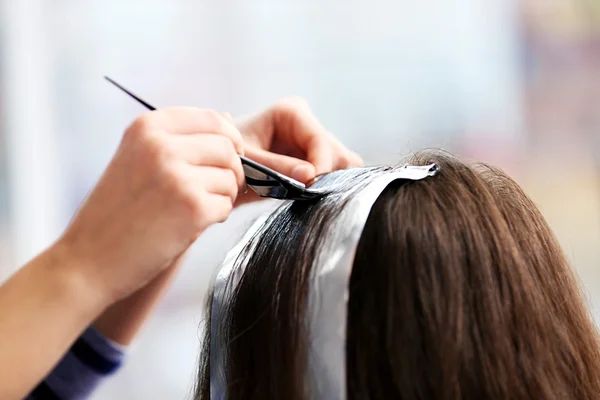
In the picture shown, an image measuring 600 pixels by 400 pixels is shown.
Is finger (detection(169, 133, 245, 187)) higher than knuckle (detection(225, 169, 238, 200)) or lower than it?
higher

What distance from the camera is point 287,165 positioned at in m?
0.56

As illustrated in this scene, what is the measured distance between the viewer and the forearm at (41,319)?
434 millimetres

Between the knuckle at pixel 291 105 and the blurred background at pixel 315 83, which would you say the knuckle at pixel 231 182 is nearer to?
the knuckle at pixel 291 105

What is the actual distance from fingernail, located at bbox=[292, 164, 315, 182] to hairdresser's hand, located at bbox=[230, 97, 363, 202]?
1 centimetres

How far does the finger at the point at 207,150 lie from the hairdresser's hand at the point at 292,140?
102 millimetres

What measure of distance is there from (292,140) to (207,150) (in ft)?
0.64

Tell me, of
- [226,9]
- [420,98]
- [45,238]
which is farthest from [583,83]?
[45,238]

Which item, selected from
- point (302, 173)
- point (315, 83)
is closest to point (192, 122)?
point (302, 173)

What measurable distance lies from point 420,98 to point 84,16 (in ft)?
1.84

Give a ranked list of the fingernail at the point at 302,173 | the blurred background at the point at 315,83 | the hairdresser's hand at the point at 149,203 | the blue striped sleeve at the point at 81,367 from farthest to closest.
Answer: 1. the blurred background at the point at 315,83
2. the blue striped sleeve at the point at 81,367
3. the fingernail at the point at 302,173
4. the hairdresser's hand at the point at 149,203

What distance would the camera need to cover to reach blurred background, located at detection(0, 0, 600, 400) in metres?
1.02

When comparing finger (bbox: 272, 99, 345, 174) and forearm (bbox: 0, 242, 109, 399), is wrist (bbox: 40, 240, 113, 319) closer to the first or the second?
forearm (bbox: 0, 242, 109, 399)

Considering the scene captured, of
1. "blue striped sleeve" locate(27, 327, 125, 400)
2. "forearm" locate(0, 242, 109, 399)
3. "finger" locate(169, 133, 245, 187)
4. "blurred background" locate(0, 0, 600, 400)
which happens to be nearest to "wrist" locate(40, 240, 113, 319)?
"forearm" locate(0, 242, 109, 399)

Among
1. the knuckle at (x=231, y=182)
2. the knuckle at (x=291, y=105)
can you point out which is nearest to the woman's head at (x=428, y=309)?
the knuckle at (x=231, y=182)
